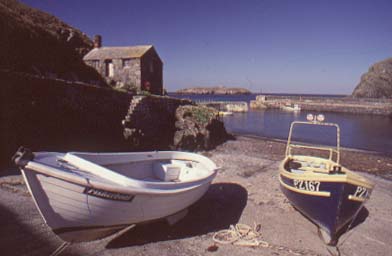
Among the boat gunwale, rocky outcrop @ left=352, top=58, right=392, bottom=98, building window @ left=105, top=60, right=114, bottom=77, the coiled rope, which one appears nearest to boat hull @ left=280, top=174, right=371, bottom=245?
the coiled rope

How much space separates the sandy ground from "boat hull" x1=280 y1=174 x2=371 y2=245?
61cm

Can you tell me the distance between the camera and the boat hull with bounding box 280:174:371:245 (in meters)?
6.39

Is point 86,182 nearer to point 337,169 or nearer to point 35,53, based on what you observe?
point 337,169

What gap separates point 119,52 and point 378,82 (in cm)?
12097

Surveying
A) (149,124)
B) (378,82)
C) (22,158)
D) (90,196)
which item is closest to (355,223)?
(90,196)

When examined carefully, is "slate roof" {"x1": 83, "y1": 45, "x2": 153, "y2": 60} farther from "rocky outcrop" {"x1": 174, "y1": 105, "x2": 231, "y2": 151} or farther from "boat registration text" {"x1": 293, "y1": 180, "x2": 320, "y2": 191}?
"boat registration text" {"x1": 293, "y1": 180, "x2": 320, "y2": 191}

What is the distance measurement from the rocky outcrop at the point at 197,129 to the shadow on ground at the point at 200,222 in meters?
8.82

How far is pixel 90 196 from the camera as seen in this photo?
5.28 meters

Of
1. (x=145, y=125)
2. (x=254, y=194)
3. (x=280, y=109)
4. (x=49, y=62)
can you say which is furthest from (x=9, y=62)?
(x=280, y=109)

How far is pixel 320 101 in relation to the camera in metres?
79.8

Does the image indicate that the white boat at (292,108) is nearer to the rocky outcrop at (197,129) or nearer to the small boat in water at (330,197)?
the rocky outcrop at (197,129)

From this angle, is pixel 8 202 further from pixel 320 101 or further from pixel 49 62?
pixel 320 101

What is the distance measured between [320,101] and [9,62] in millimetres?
82198

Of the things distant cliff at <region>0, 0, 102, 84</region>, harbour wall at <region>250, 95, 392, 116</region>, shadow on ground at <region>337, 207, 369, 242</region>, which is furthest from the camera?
harbour wall at <region>250, 95, 392, 116</region>
